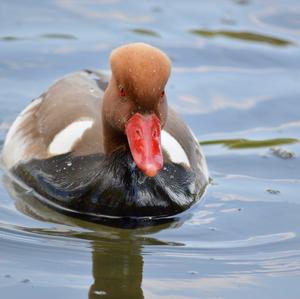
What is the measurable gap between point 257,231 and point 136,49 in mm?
1441

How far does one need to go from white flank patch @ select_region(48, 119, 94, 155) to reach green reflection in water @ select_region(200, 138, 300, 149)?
1.47m

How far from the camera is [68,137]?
25.3 feet

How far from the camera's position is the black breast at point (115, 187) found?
7270mm

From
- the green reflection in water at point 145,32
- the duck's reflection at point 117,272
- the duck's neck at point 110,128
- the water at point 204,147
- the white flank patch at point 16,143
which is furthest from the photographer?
the green reflection in water at point 145,32

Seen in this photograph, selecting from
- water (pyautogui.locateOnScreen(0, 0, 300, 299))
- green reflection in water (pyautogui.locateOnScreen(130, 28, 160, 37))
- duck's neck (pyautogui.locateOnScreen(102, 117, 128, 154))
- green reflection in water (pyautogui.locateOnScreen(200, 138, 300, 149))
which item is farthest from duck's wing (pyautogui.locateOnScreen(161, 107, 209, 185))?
green reflection in water (pyautogui.locateOnScreen(130, 28, 160, 37))

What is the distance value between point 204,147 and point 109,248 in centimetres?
222

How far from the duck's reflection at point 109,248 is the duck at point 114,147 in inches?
4.4

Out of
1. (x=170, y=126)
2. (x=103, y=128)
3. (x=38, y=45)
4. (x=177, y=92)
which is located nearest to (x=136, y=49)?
(x=103, y=128)

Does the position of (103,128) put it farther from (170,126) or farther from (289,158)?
(289,158)

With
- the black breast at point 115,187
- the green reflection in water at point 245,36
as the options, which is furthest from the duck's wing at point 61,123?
the green reflection in water at point 245,36

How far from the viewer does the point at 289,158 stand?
28.5ft

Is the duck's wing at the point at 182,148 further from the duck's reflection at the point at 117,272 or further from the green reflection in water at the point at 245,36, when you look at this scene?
the green reflection in water at the point at 245,36

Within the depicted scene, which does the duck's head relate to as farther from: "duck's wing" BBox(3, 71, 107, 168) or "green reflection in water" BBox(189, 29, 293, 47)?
"green reflection in water" BBox(189, 29, 293, 47)

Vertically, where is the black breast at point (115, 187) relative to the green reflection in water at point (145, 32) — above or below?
below
